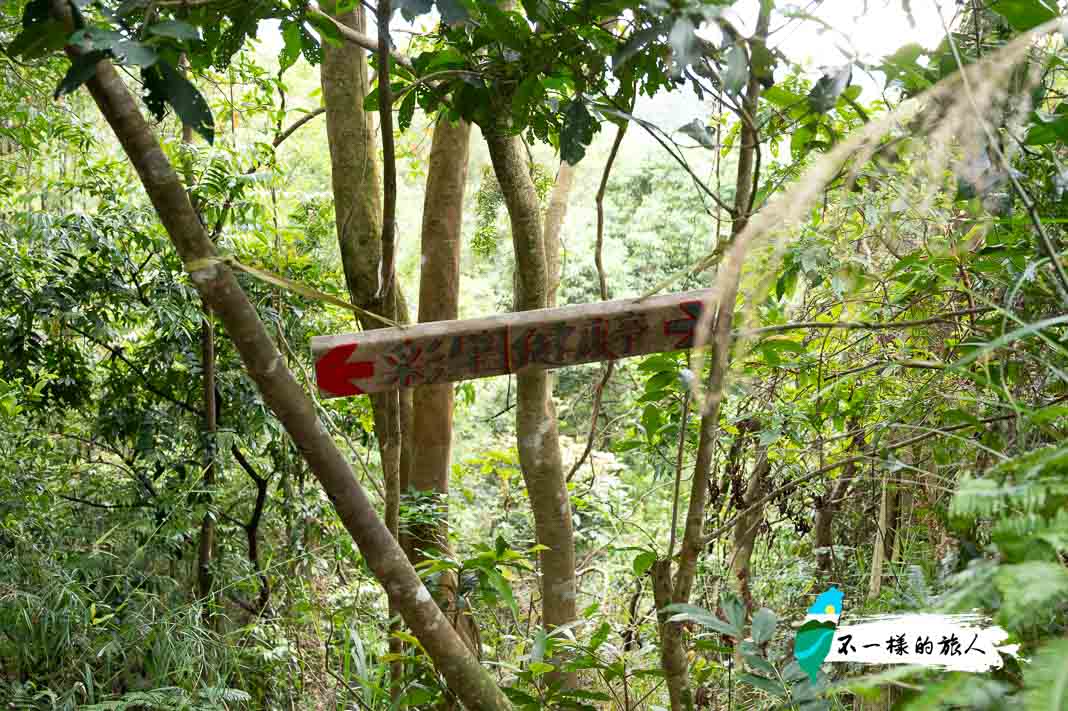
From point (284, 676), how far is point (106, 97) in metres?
1.94

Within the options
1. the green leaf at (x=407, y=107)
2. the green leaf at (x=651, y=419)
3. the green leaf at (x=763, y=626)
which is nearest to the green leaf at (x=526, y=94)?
the green leaf at (x=407, y=107)

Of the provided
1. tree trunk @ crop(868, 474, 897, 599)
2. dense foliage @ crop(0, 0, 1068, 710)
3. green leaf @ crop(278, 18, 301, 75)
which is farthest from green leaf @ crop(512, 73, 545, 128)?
tree trunk @ crop(868, 474, 897, 599)

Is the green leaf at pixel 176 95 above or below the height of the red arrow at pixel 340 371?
above

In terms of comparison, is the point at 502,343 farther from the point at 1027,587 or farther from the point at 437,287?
the point at 437,287

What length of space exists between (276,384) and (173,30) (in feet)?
1.30

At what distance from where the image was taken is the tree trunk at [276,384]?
918 millimetres

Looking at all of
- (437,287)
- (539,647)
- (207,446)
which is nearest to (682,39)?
(539,647)

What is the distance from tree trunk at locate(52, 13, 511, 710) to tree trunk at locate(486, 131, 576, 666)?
1.39 feet

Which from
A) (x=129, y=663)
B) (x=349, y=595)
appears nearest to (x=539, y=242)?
(x=129, y=663)

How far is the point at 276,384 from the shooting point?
1.00 meters

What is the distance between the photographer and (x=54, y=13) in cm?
81

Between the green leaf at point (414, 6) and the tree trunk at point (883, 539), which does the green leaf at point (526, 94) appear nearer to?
the green leaf at point (414, 6)

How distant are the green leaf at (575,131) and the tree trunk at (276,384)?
0.40m

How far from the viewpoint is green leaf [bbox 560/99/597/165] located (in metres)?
1.00
